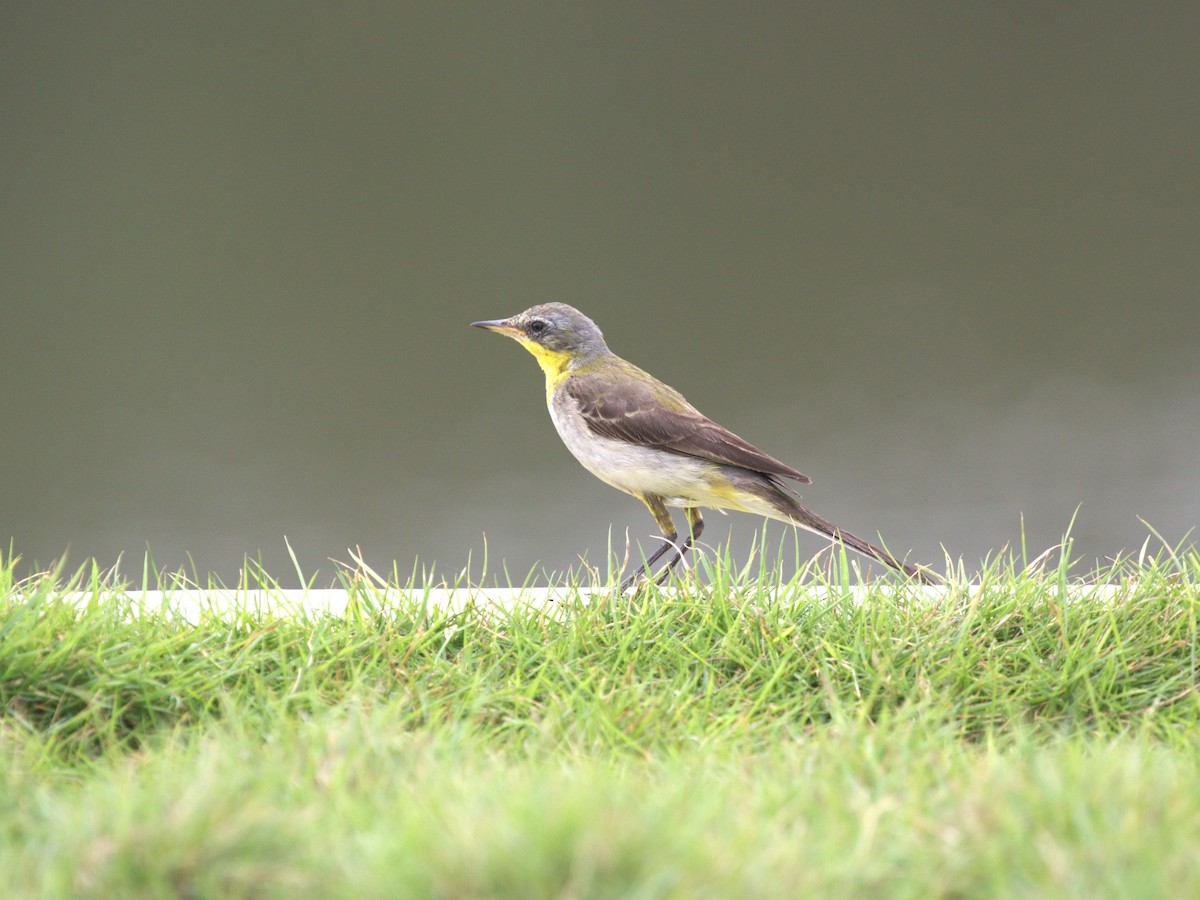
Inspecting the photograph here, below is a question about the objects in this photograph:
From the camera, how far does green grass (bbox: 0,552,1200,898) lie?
1.93 metres

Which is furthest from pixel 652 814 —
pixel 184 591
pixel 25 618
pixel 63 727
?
pixel 184 591

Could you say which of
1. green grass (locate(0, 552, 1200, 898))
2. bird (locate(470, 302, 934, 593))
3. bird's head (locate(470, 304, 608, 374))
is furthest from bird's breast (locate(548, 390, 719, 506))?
green grass (locate(0, 552, 1200, 898))

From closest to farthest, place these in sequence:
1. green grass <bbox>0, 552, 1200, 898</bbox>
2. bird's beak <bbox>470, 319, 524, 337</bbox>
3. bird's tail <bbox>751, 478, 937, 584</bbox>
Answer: green grass <bbox>0, 552, 1200, 898</bbox> < bird's tail <bbox>751, 478, 937, 584</bbox> < bird's beak <bbox>470, 319, 524, 337</bbox>

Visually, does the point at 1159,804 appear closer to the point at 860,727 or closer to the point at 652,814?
the point at 860,727

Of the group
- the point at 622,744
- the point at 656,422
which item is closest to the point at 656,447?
the point at 656,422

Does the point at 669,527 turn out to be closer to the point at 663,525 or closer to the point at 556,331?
the point at 663,525

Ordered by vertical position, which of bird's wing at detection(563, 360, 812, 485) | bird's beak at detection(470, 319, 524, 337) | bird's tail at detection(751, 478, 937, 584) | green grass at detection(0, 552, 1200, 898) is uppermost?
bird's beak at detection(470, 319, 524, 337)

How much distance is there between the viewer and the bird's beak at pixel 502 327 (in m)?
4.62

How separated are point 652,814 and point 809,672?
142 centimetres

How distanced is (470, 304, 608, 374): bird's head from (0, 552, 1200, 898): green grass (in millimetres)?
1198

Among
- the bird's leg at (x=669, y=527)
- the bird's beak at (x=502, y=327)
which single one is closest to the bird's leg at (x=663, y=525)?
the bird's leg at (x=669, y=527)

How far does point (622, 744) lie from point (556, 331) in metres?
2.10

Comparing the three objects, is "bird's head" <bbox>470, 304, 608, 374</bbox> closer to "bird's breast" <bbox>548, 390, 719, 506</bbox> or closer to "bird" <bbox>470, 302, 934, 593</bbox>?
"bird" <bbox>470, 302, 934, 593</bbox>

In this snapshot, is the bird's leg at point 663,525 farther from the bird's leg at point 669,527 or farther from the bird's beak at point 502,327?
the bird's beak at point 502,327
